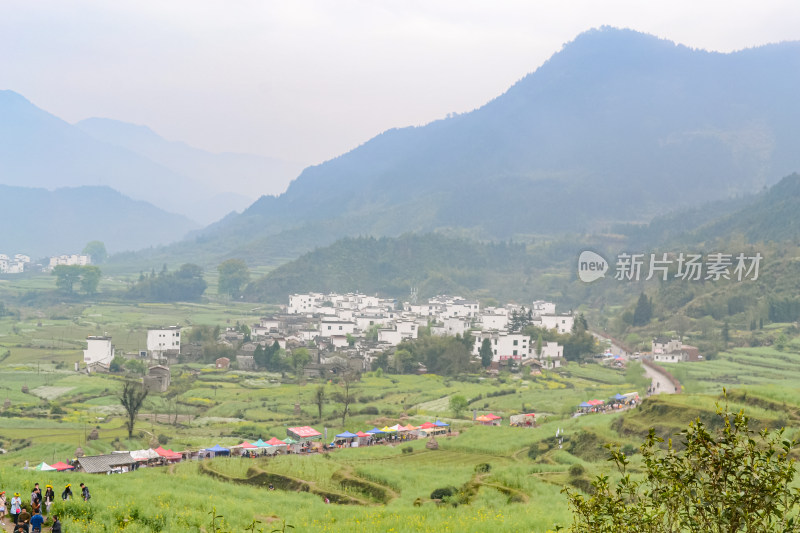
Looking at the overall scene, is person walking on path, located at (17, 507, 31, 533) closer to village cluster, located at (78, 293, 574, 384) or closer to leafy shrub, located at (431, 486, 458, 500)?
leafy shrub, located at (431, 486, 458, 500)

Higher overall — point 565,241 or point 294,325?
point 565,241

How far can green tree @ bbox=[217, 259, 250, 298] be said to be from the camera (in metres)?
110

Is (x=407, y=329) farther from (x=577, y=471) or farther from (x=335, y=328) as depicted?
(x=577, y=471)

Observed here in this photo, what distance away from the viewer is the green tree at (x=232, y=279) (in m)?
110

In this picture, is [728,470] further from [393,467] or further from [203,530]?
[393,467]

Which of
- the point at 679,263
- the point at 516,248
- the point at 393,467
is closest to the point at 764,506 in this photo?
the point at 393,467

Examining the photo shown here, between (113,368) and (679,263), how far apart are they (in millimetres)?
60071

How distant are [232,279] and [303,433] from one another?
7635cm

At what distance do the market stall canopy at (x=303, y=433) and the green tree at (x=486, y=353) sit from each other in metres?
27.0

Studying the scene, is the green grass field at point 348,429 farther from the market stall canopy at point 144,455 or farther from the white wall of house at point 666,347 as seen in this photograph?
the white wall of house at point 666,347

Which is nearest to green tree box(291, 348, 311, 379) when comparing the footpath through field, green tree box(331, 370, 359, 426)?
green tree box(331, 370, 359, 426)

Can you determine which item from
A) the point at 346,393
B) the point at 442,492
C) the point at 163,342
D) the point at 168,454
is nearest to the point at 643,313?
the point at 346,393

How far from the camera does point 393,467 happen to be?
26719mm

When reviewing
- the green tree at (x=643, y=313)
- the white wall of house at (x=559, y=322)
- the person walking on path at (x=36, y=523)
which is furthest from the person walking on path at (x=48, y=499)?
the green tree at (x=643, y=313)
